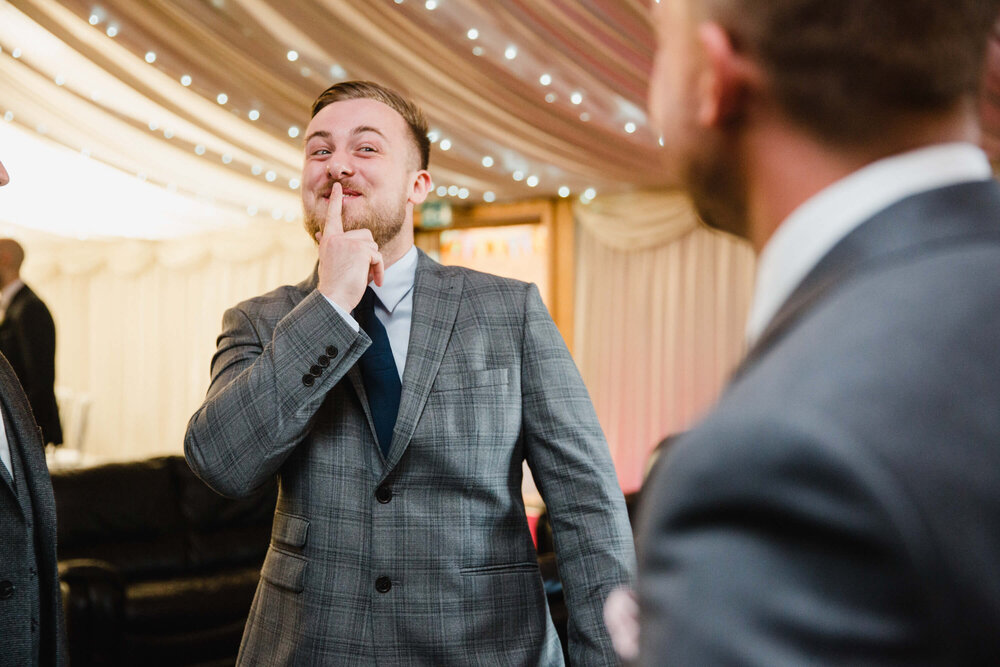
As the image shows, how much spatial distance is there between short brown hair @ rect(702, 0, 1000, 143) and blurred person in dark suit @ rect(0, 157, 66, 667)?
1.34m

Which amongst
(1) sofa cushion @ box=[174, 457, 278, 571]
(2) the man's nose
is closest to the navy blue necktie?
(2) the man's nose

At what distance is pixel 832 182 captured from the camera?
0.43 m

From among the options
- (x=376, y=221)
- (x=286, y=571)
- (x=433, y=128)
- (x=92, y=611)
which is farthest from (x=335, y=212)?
(x=433, y=128)

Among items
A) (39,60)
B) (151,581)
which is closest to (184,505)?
(151,581)

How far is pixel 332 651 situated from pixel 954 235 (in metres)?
1.00

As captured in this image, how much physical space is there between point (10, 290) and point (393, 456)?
4.68 meters

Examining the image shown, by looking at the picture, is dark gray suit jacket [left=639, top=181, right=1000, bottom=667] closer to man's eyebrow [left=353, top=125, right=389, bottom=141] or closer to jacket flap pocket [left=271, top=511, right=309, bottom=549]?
jacket flap pocket [left=271, top=511, right=309, bottom=549]

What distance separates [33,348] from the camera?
15.4 ft

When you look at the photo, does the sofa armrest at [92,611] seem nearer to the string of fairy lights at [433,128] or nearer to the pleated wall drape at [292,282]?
the string of fairy lights at [433,128]

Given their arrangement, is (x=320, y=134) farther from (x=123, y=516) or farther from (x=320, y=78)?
(x=320, y=78)

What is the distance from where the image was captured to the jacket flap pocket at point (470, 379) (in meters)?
1.25

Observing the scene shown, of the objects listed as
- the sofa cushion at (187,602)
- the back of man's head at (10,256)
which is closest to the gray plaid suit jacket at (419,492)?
the sofa cushion at (187,602)

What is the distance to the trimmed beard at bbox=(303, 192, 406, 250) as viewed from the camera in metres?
1.29

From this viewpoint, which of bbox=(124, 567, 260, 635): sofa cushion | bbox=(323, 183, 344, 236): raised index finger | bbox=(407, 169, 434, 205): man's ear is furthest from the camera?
bbox=(124, 567, 260, 635): sofa cushion
